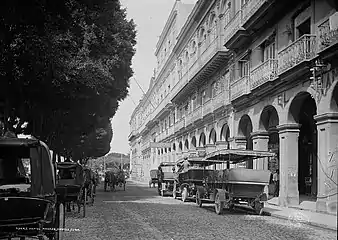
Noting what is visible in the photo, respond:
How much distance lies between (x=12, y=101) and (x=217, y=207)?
31.3ft

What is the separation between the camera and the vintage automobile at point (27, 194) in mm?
8633

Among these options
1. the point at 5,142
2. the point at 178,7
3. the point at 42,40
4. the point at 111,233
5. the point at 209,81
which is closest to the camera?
the point at 5,142

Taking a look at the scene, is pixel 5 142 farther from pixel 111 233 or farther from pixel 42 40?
pixel 42 40

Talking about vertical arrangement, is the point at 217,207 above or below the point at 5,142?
below

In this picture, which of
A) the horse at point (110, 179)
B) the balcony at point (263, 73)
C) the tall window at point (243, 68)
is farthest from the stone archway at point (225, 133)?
the horse at point (110, 179)

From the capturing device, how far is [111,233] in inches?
548

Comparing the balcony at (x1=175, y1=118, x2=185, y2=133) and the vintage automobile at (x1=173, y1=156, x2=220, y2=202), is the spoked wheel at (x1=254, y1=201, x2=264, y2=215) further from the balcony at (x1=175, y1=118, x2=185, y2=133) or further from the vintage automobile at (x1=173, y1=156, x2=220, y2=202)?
the balcony at (x1=175, y1=118, x2=185, y2=133)

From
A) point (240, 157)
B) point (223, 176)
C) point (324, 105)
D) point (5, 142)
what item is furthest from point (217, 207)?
point (5, 142)

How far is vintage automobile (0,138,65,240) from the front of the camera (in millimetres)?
8633

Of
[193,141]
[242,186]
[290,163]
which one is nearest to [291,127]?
[290,163]

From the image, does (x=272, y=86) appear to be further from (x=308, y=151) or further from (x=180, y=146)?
(x=180, y=146)

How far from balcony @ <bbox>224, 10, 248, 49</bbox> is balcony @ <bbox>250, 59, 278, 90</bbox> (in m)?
2.62

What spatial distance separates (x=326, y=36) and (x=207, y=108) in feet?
68.0

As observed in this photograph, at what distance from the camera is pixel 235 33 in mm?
29516
